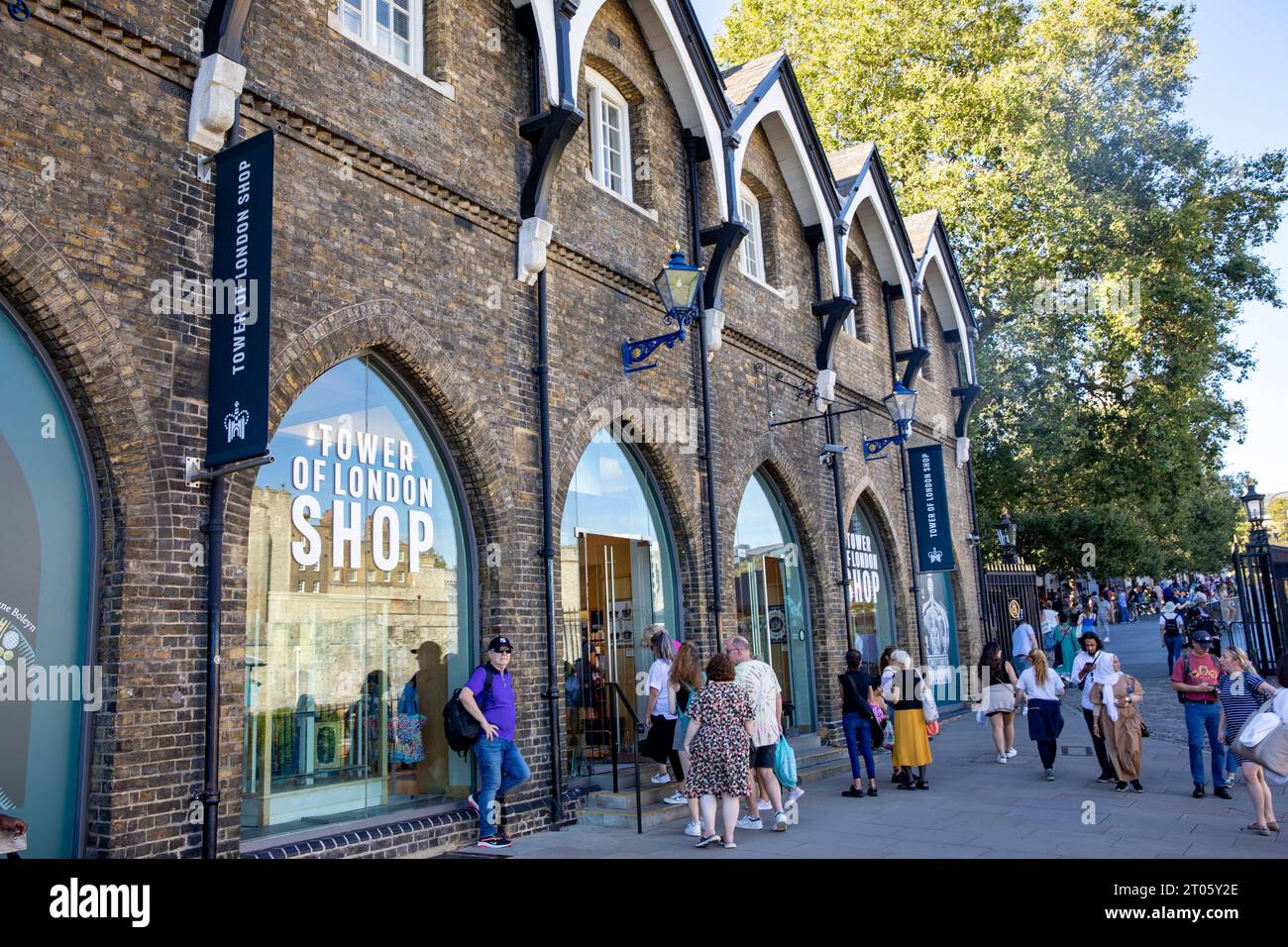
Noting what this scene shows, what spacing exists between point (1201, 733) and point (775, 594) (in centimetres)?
574

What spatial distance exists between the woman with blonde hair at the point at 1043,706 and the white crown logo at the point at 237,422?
911 centimetres

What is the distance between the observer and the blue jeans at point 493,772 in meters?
7.86

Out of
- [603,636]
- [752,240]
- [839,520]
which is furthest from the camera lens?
[839,520]

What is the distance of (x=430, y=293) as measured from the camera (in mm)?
8625

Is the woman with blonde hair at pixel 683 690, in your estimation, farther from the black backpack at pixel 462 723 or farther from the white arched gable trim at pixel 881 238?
the white arched gable trim at pixel 881 238

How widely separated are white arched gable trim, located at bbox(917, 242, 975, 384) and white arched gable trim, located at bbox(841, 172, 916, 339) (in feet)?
7.16

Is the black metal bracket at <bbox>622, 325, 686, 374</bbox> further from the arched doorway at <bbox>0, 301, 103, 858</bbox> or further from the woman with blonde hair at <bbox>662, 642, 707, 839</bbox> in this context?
the arched doorway at <bbox>0, 301, 103, 858</bbox>

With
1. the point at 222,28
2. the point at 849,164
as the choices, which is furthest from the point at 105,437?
the point at 849,164

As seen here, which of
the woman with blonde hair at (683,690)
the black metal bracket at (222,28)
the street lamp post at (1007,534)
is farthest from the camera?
the street lamp post at (1007,534)

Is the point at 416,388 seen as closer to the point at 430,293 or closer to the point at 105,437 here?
the point at 430,293

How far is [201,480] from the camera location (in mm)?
6492

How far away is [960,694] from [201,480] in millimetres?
17698

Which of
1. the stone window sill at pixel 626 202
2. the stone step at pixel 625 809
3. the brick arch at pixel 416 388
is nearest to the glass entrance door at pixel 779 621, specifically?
the stone step at pixel 625 809

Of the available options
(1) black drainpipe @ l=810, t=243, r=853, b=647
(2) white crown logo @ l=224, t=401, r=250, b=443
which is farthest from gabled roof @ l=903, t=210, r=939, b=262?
(2) white crown logo @ l=224, t=401, r=250, b=443
